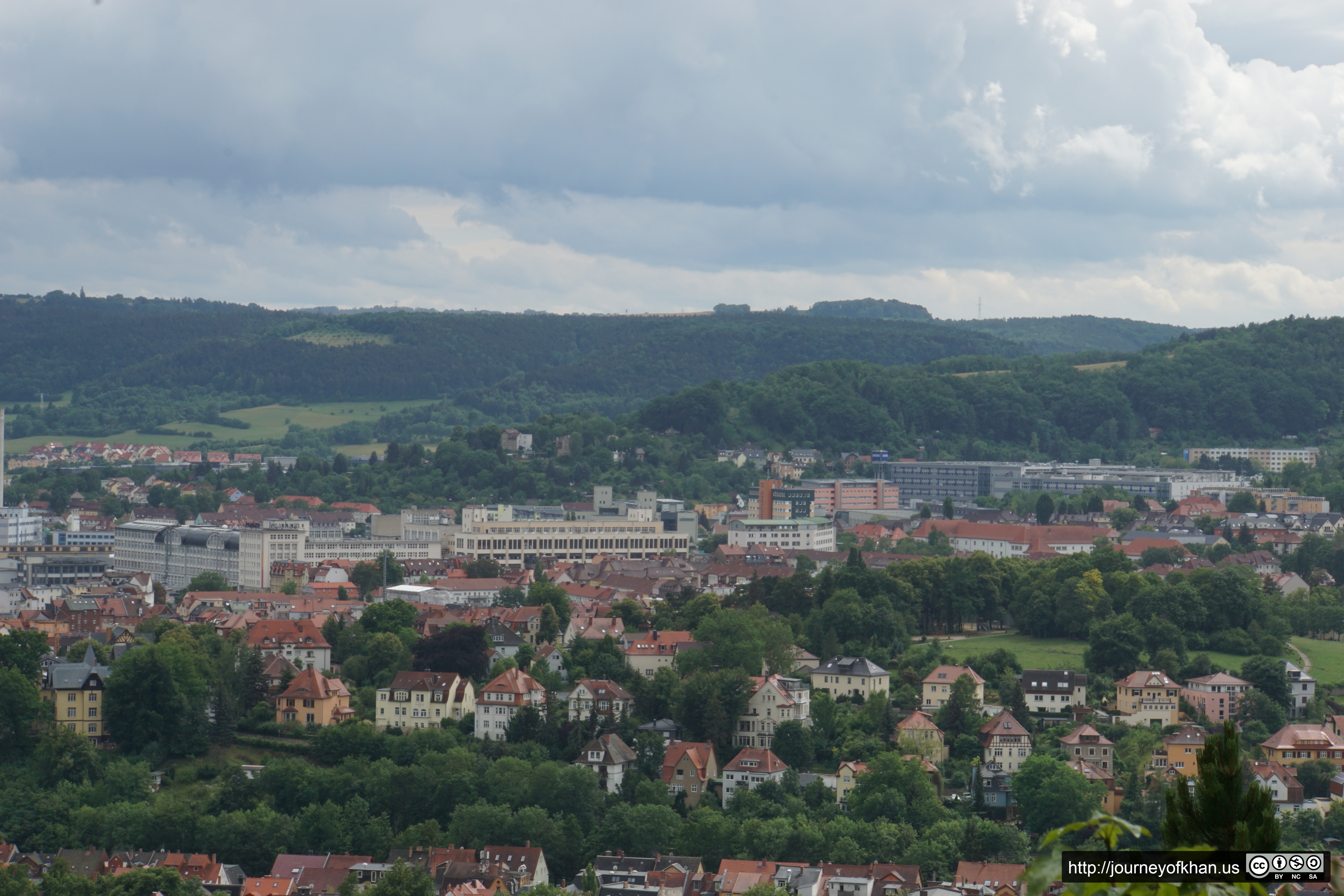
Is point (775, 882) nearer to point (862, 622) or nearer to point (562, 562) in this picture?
point (862, 622)

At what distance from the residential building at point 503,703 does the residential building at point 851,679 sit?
9.99 m

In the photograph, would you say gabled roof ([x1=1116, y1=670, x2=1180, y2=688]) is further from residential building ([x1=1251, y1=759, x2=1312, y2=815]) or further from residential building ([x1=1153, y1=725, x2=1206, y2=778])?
residential building ([x1=1251, y1=759, x2=1312, y2=815])

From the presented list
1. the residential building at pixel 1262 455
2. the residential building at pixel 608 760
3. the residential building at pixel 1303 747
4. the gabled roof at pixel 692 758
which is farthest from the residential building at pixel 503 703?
the residential building at pixel 1262 455

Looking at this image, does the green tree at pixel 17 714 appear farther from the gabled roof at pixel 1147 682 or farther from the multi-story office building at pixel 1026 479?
the multi-story office building at pixel 1026 479

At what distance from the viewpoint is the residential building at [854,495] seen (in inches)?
5468

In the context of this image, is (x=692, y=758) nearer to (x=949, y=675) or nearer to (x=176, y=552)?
(x=949, y=675)

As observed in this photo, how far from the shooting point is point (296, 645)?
226 ft

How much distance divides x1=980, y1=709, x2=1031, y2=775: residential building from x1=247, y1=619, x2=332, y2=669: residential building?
83.5 feet

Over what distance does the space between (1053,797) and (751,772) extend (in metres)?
9.53

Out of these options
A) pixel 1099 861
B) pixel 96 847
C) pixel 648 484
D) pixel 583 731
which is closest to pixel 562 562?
pixel 648 484

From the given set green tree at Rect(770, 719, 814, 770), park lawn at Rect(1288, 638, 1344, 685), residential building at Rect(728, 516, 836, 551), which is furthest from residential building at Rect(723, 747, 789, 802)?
residential building at Rect(728, 516, 836, 551)

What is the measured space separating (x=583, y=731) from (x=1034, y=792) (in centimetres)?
1501

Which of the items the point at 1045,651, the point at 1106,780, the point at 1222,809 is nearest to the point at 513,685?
the point at 1106,780

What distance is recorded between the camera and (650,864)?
49094 mm
